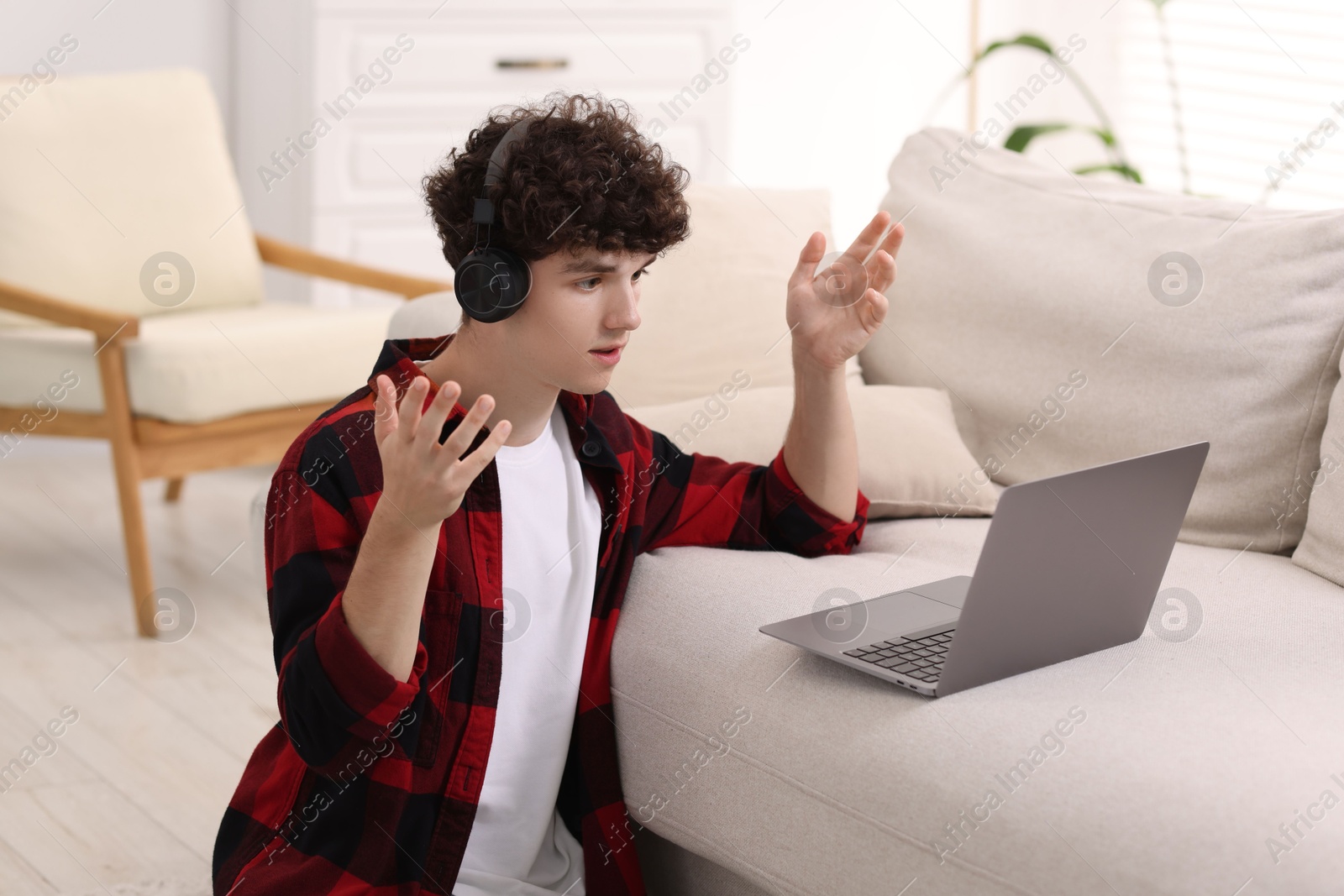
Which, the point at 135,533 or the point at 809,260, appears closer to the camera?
the point at 809,260

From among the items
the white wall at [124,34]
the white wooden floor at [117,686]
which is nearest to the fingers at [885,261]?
the white wooden floor at [117,686]

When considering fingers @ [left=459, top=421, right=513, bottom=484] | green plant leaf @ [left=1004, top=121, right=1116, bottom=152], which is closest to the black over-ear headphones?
fingers @ [left=459, top=421, right=513, bottom=484]

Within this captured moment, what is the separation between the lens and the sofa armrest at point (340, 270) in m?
2.87

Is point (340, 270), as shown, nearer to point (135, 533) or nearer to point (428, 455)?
point (135, 533)

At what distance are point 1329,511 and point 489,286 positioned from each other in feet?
3.23

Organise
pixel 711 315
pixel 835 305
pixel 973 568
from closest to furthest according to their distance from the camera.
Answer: pixel 835 305 → pixel 973 568 → pixel 711 315

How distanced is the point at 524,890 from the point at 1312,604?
847mm

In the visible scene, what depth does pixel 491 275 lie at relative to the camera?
1.14m

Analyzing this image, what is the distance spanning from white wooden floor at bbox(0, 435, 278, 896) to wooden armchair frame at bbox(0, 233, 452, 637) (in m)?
0.16

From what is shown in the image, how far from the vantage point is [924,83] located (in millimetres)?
4574

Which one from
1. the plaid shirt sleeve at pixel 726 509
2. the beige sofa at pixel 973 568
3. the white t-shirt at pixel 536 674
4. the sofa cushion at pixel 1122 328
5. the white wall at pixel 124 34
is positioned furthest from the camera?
the white wall at pixel 124 34

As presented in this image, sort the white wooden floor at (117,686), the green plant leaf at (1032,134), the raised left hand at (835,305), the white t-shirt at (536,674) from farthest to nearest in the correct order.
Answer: the green plant leaf at (1032,134), the white wooden floor at (117,686), the raised left hand at (835,305), the white t-shirt at (536,674)

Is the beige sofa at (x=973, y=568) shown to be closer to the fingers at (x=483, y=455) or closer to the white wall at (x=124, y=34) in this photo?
the fingers at (x=483, y=455)

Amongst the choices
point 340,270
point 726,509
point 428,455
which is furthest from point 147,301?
point 428,455
